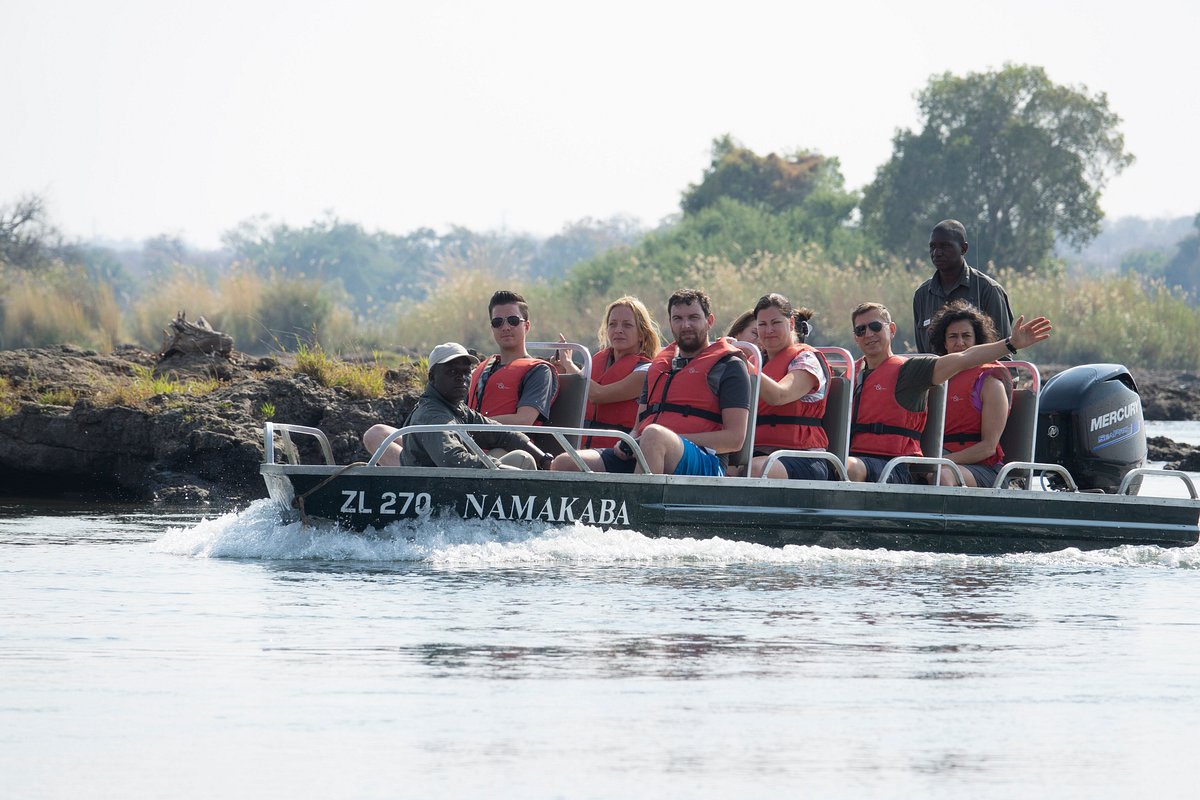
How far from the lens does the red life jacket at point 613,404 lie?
38.6 ft

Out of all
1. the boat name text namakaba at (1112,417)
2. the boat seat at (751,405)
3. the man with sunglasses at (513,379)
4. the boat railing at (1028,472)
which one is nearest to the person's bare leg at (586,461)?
the man with sunglasses at (513,379)

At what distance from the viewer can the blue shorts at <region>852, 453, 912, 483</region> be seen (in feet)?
37.2

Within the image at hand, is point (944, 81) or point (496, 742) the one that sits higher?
point (944, 81)

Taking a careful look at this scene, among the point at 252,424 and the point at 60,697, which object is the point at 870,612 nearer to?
the point at 60,697

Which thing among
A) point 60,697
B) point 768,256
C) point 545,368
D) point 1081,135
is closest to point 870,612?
point 545,368

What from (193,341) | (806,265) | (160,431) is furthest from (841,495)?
(806,265)

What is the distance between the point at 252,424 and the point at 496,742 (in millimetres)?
11420

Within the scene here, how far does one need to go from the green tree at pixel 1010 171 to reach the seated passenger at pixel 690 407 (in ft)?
127

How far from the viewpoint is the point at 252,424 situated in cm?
1698

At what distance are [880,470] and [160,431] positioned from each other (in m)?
7.76

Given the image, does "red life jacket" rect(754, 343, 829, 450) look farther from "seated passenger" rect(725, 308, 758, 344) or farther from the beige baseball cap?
the beige baseball cap

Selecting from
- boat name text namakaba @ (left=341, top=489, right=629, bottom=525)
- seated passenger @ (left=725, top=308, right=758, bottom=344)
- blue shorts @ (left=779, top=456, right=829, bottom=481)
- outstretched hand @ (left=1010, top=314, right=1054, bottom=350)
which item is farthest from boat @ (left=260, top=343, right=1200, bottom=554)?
outstretched hand @ (left=1010, top=314, right=1054, bottom=350)

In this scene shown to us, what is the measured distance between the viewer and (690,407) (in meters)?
10.8

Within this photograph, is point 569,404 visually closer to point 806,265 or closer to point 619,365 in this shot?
point 619,365
